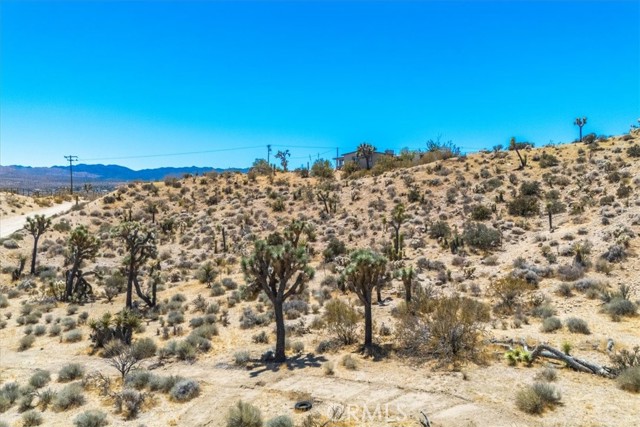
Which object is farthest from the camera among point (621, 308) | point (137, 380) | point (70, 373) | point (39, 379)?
point (621, 308)

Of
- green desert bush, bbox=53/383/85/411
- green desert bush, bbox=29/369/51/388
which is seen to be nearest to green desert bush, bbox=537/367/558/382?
green desert bush, bbox=53/383/85/411

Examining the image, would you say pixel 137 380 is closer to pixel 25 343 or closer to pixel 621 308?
pixel 25 343

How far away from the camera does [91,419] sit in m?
10.1

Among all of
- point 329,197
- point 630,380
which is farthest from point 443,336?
point 329,197

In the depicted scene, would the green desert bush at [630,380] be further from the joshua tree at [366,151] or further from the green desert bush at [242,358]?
the joshua tree at [366,151]

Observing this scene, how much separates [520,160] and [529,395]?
1572 inches

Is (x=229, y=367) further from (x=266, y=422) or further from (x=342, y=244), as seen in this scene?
(x=342, y=244)

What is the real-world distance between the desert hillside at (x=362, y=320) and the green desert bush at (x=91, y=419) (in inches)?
2.0

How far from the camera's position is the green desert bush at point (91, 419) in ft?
32.9

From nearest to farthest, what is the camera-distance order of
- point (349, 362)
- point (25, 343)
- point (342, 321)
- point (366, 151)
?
point (349, 362) → point (342, 321) → point (25, 343) → point (366, 151)

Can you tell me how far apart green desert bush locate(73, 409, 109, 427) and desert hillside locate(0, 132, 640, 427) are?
5cm

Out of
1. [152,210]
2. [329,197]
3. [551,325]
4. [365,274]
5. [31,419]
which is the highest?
[329,197]

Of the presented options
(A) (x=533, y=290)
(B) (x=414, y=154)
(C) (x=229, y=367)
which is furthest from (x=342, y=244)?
(B) (x=414, y=154)

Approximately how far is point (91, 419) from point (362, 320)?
32.0ft
